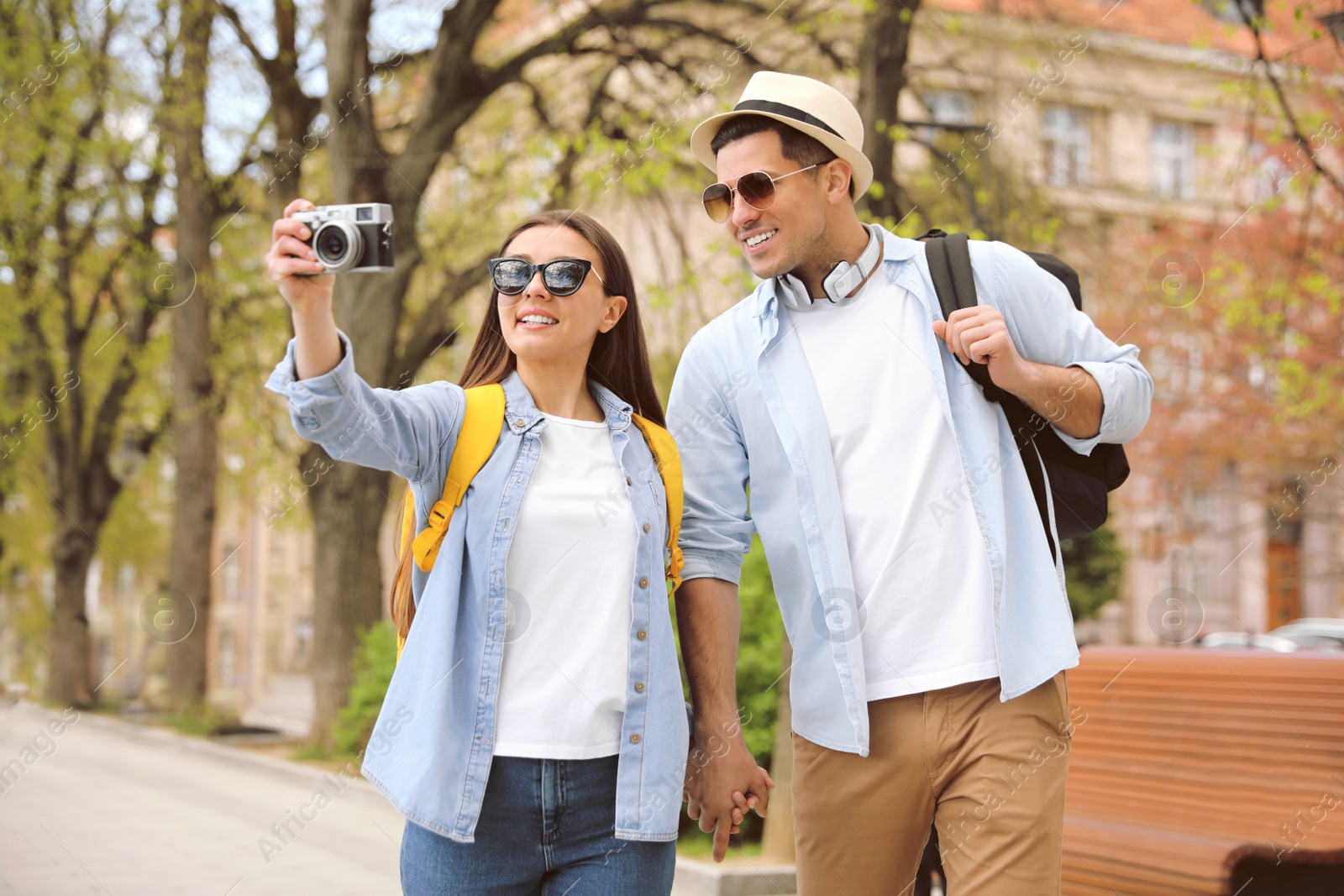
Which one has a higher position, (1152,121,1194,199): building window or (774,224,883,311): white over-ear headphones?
(1152,121,1194,199): building window

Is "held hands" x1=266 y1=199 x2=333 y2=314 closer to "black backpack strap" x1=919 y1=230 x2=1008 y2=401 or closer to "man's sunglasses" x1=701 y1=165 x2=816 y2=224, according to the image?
"man's sunglasses" x1=701 y1=165 x2=816 y2=224

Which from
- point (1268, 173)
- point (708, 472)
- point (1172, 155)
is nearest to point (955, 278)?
point (708, 472)

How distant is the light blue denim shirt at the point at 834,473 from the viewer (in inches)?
111

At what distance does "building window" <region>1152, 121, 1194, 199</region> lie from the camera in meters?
29.8

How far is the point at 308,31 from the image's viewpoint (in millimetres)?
14383

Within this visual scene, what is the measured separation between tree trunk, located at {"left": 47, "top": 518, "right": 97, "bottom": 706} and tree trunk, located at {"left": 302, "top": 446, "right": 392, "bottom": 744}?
11.4 metres

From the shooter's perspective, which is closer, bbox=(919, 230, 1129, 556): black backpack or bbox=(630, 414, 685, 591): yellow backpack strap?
bbox=(630, 414, 685, 591): yellow backpack strap

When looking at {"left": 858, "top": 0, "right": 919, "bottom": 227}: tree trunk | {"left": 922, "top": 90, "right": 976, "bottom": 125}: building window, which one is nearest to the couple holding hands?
{"left": 858, "top": 0, "right": 919, "bottom": 227}: tree trunk

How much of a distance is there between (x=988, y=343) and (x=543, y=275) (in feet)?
2.99

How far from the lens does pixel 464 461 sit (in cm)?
257

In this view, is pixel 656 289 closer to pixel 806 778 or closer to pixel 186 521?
pixel 806 778

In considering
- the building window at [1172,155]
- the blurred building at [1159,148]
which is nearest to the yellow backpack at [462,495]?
the blurred building at [1159,148]

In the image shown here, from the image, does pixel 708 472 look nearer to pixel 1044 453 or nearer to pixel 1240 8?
pixel 1044 453

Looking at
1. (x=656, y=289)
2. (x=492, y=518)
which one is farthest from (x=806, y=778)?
(x=656, y=289)
